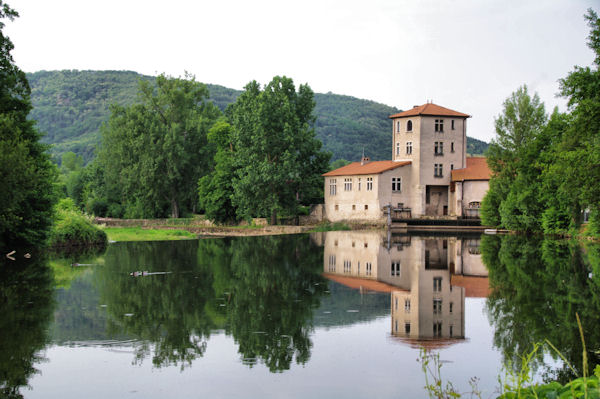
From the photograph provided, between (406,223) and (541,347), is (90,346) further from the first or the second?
(406,223)

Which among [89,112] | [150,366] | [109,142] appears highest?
[89,112]

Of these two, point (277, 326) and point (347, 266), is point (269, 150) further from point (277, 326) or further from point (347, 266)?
point (277, 326)

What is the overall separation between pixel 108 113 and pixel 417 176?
114126 mm

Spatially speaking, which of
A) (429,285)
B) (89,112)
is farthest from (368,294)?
(89,112)

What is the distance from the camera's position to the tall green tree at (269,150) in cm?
5666

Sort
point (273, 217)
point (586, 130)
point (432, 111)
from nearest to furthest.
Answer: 1. point (586, 130)
2. point (273, 217)
3. point (432, 111)

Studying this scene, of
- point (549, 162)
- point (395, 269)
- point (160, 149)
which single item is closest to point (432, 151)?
point (549, 162)

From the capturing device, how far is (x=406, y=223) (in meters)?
58.0

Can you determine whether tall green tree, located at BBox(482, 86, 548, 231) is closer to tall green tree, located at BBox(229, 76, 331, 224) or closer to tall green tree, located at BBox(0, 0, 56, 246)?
tall green tree, located at BBox(229, 76, 331, 224)

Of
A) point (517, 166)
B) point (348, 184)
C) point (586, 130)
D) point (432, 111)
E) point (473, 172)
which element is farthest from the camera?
point (348, 184)

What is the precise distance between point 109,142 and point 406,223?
1485 inches

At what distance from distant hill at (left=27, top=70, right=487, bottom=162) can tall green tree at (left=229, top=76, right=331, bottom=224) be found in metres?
65.9

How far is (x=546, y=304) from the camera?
1362 centimetres

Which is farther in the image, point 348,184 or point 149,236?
point 348,184
